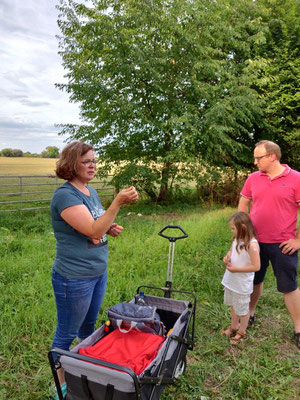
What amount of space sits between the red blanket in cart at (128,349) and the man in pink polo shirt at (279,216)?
5.14 ft

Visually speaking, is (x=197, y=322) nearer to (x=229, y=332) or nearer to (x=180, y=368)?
(x=229, y=332)

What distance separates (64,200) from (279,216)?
2.19 metres

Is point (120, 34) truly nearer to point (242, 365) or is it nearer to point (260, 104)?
point (260, 104)

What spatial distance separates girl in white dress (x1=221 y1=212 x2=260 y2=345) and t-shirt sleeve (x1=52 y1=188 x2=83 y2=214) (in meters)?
1.77

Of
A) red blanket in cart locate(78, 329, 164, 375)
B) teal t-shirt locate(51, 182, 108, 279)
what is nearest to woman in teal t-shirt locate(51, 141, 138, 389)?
teal t-shirt locate(51, 182, 108, 279)

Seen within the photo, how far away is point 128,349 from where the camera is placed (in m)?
2.13

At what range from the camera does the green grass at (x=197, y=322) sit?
2580mm

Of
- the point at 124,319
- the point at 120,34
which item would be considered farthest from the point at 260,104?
the point at 124,319

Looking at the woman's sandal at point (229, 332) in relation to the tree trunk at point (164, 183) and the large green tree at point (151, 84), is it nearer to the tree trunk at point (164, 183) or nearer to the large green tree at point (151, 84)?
the large green tree at point (151, 84)

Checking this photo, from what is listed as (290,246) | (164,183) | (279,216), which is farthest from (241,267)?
(164,183)

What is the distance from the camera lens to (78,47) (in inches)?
424

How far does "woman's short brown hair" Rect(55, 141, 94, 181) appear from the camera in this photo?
2.06 metres

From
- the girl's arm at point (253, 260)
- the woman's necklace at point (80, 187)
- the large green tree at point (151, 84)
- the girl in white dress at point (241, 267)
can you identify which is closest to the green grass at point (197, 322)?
the girl in white dress at point (241, 267)

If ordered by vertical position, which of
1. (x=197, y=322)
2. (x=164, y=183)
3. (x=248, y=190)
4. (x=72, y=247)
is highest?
(x=248, y=190)
